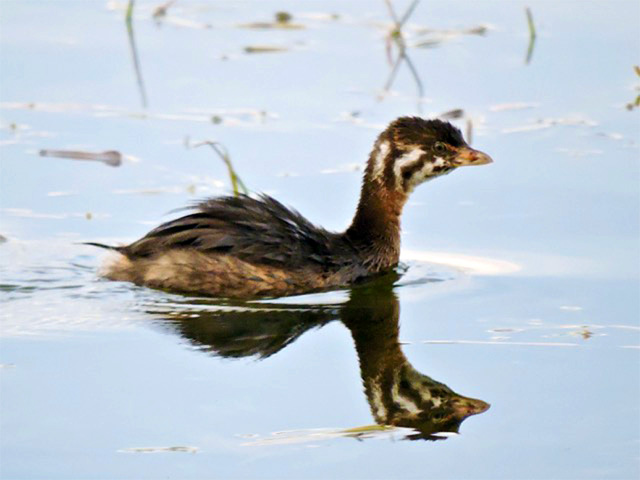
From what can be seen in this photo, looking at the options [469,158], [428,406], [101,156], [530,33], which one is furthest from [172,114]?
[428,406]

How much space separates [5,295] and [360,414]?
9.53 ft

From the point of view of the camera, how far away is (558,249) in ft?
35.7

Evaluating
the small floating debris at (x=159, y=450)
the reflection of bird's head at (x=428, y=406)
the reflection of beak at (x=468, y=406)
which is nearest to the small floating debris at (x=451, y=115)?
the reflection of bird's head at (x=428, y=406)

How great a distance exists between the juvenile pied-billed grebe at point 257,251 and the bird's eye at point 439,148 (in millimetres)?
21

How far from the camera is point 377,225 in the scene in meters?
11.0

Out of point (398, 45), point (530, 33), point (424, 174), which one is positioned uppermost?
point (530, 33)

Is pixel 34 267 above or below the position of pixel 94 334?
above

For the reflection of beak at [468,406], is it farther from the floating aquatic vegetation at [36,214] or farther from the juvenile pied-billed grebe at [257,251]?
the floating aquatic vegetation at [36,214]

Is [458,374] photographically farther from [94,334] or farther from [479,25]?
[479,25]

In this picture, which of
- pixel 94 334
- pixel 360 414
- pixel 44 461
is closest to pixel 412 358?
pixel 360 414

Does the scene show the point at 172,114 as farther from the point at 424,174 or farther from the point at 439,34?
the point at 439,34

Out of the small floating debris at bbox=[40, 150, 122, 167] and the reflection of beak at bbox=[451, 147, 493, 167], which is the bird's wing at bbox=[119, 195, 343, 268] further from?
the small floating debris at bbox=[40, 150, 122, 167]

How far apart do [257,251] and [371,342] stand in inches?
46.0

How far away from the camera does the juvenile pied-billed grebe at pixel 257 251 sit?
395 inches
